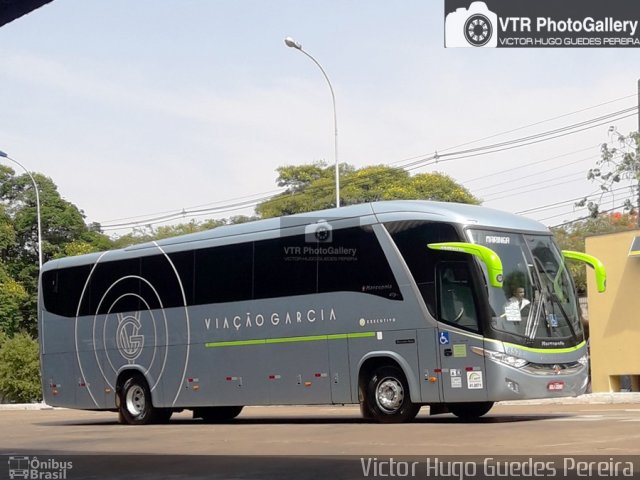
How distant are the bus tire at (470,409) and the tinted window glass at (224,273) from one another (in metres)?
4.42

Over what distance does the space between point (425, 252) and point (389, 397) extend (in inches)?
99.8

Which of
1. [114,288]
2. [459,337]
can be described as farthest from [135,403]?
[459,337]

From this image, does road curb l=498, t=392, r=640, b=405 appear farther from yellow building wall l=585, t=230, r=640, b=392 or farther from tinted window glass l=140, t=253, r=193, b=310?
tinted window glass l=140, t=253, r=193, b=310

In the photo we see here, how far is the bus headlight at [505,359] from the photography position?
59.7 ft

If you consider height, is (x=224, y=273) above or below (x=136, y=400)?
above

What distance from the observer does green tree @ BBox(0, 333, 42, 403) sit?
4997 cm

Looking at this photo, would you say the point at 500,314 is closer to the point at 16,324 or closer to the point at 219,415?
the point at 219,415

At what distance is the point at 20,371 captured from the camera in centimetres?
5019

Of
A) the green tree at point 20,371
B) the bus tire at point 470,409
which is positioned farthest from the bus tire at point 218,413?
the green tree at point 20,371

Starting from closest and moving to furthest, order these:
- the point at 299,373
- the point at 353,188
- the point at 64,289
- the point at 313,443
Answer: the point at 313,443
the point at 299,373
the point at 64,289
the point at 353,188

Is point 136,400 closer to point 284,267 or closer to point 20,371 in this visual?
point 284,267

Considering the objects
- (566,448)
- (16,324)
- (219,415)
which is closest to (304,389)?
(219,415)

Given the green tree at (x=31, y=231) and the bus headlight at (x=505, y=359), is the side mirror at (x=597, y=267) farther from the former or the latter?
the green tree at (x=31, y=231)

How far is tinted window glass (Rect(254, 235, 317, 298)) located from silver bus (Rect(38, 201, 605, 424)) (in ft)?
0.08
